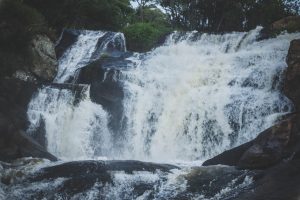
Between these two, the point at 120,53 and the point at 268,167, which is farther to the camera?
the point at 120,53

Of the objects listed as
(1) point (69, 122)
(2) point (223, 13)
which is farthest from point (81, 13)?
(1) point (69, 122)

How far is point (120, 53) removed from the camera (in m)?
25.8

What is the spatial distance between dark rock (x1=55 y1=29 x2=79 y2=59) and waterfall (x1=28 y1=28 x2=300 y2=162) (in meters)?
3.65

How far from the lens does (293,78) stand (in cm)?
1752

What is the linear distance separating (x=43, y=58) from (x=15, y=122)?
20.0ft

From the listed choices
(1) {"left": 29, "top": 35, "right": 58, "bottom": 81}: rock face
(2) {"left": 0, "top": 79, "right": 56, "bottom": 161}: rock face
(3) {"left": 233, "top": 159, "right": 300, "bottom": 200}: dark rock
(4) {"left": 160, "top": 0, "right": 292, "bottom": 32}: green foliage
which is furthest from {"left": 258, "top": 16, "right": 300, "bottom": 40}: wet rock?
(3) {"left": 233, "top": 159, "right": 300, "bottom": 200}: dark rock

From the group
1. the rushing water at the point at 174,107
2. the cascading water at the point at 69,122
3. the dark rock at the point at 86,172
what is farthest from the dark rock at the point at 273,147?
the cascading water at the point at 69,122

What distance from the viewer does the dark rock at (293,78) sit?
17266mm

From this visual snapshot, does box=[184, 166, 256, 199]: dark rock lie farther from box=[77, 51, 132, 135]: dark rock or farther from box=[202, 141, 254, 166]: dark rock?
box=[77, 51, 132, 135]: dark rock

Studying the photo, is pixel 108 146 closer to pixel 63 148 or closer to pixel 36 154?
pixel 63 148

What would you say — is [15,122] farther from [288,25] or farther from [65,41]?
[288,25]

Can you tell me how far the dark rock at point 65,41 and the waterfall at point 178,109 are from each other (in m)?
3.65

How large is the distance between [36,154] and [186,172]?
6035mm

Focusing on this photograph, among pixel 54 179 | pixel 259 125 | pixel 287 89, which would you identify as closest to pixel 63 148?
pixel 54 179
